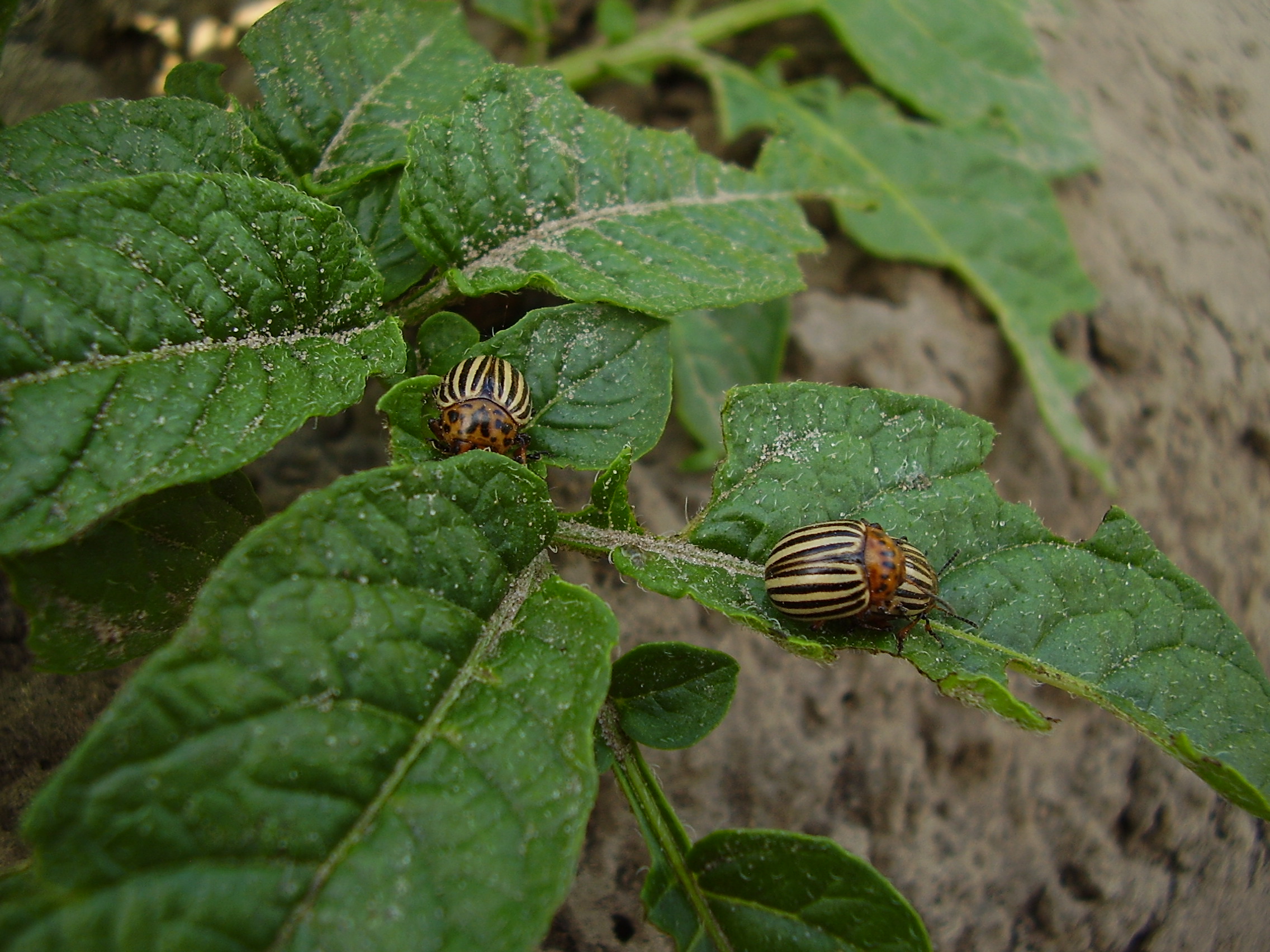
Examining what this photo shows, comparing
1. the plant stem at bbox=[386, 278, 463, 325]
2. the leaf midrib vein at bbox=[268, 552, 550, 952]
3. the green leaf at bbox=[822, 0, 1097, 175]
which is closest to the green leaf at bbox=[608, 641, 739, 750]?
the leaf midrib vein at bbox=[268, 552, 550, 952]

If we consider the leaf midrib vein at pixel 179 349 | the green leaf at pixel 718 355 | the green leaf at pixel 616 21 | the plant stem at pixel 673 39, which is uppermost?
the green leaf at pixel 616 21

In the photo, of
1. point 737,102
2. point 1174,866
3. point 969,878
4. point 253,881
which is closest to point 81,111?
point 253,881

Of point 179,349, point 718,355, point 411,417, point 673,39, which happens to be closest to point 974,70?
point 673,39

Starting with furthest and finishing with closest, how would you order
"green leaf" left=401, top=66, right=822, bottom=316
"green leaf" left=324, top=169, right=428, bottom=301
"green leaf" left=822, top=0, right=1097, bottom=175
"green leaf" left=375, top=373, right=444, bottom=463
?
1. "green leaf" left=822, top=0, right=1097, bottom=175
2. "green leaf" left=324, top=169, right=428, bottom=301
3. "green leaf" left=401, top=66, right=822, bottom=316
4. "green leaf" left=375, top=373, right=444, bottom=463

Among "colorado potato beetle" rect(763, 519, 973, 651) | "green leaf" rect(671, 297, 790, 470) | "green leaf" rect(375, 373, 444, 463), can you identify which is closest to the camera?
"colorado potato beetle" rect(763, 519, 973, 651)

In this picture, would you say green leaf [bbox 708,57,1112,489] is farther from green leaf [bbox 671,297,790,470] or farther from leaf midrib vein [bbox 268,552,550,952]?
leaf midrib vein [bbox 268,552,550,952]

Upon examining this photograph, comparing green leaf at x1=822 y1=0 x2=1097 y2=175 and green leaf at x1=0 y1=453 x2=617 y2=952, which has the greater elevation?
green leaf at x1=822 y1=0 x2=1097 y2=175

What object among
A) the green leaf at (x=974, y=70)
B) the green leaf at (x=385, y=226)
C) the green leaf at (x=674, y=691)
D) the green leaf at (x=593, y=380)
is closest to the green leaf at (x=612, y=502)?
the green leaf at (x=593, y=380)

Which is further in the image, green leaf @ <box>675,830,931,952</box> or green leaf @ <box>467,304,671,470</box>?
green leaf @ <box>467,304,671,470</box>

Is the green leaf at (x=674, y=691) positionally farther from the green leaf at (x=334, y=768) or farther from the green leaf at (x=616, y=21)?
the green leaf at (x=616, y=21)
